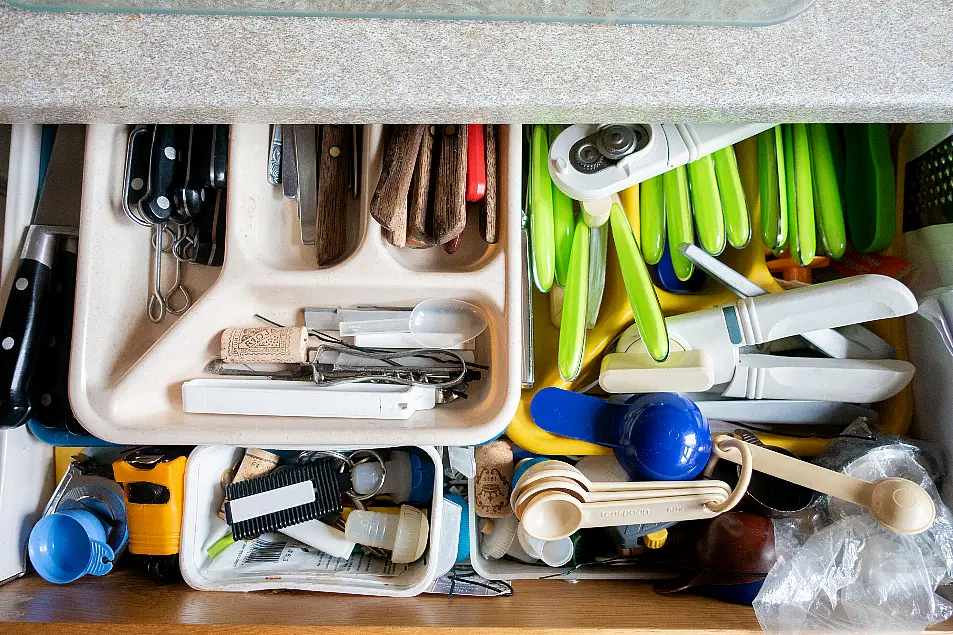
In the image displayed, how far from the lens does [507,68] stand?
0.51 m

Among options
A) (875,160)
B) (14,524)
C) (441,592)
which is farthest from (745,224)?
(14,524)

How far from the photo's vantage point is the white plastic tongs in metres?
0.72

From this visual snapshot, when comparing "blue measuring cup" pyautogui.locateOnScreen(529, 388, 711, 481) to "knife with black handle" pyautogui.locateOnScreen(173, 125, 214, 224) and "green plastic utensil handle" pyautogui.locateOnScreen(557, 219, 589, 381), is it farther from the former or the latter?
"knife with black handle" pyautogui.locateOnScreen(173, 125, 214, 224)

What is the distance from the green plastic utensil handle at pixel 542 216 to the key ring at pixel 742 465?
0.27 meters

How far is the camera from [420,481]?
0.87m

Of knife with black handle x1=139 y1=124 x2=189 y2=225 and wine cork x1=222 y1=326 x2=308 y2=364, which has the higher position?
knife with black handle x1=139 y1=124 x2=189 y2=225

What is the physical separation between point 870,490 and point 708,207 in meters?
0.35

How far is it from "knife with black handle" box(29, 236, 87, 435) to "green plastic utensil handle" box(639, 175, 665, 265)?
70 centimetres

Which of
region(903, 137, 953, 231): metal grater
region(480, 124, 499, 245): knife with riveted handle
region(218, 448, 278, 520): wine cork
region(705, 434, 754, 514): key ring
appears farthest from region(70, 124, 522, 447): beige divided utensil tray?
region(903, 137, 953, 231): metal grater

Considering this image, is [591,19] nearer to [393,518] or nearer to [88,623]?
[393,518]

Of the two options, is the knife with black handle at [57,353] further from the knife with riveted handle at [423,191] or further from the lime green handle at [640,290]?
the lime green handle at [640,290]

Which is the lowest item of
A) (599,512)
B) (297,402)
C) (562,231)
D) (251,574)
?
(251,574)

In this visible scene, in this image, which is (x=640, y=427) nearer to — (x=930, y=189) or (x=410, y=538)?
(x=410, y=538)

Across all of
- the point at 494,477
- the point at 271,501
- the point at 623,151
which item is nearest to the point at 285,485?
the point at 271,501
